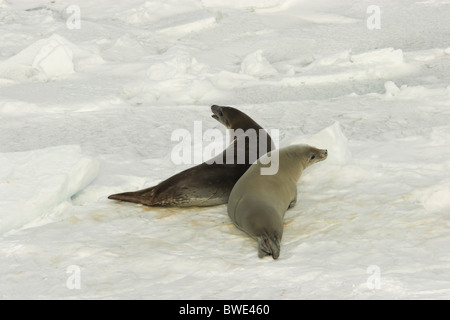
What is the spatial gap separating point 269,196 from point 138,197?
34.4 inches

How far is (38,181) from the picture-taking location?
3.80 m

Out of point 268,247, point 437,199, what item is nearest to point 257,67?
point 437,199

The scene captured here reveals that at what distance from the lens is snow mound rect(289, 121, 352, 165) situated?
4184mm

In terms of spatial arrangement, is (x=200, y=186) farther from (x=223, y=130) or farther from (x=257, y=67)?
(x=257, y=67)

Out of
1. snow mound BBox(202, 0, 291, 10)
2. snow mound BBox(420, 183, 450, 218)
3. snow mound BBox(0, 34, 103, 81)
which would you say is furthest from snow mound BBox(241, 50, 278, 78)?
snow mound BBox(420, 183, 450, 218)

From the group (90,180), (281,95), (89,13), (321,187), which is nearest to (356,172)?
(321,187)

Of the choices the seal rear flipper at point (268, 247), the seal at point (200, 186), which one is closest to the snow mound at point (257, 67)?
the seal at point (200, 186)

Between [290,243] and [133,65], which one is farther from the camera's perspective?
[133,65]

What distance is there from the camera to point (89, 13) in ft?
33.8

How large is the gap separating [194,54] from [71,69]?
1.73 metres

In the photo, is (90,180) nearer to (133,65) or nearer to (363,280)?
(363,280)

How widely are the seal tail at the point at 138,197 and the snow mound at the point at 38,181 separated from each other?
1.01 ft

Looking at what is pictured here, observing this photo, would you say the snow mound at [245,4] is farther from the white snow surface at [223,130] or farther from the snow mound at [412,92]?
the snow mound at [412,92]

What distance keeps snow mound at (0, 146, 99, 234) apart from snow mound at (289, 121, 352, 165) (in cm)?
154
